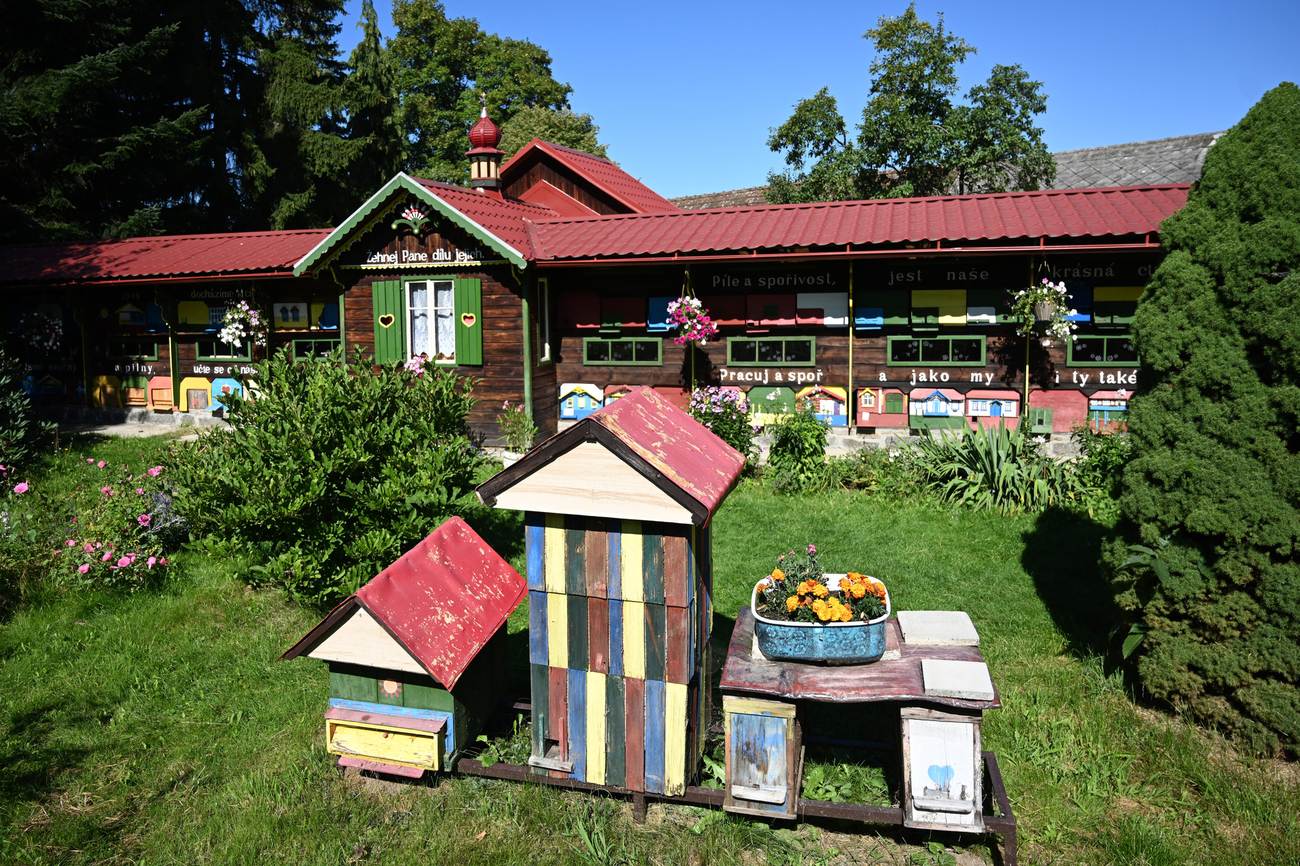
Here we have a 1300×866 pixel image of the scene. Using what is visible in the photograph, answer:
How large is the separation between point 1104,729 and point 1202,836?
3.20ft

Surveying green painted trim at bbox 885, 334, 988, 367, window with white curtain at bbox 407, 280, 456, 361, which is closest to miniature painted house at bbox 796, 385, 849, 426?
green painted trim at bbox 885, 334, 988, 367

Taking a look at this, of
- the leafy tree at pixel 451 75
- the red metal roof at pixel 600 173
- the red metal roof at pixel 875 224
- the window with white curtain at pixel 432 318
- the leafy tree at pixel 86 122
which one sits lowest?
the window with white curtain at pixel 432 318

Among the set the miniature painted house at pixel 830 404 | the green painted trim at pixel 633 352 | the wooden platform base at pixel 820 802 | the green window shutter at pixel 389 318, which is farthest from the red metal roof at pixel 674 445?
the green window shutter at pixel 389 318

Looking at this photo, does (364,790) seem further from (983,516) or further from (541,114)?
(541,114)

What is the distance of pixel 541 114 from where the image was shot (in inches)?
1412

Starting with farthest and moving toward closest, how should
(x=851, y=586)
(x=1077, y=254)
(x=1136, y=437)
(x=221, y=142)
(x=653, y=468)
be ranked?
(x=221, y=142)
(x=1077, y=254)
(x=1136, y=437)
(x=851, y=586)
(x=653, y=468)

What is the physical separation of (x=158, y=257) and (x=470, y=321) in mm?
7602

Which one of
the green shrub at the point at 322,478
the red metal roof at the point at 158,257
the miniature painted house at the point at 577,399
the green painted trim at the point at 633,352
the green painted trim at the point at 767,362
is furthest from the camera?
the red metal roof at the point at 158,257

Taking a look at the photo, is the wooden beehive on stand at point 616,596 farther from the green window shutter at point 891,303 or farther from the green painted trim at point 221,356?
the green painted trim at point 221,356

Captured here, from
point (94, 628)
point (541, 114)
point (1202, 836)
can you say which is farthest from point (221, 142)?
point (1202, 836)

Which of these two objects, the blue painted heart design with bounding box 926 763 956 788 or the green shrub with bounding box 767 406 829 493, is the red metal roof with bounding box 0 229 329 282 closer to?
the green shrub with bounding box 767 406 829 493

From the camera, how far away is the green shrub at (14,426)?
36.4 ft

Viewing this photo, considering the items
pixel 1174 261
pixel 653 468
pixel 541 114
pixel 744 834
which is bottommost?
pixel 744 834

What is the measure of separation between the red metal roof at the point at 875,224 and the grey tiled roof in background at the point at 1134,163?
46.5 feet
